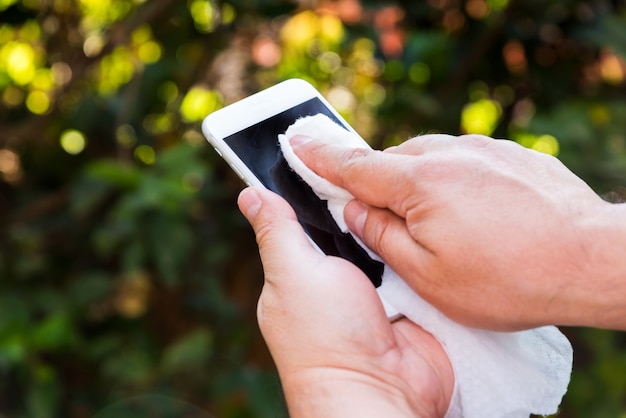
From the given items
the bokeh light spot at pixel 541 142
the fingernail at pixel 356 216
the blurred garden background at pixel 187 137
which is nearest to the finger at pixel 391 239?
the fingernail at pixel 356 216

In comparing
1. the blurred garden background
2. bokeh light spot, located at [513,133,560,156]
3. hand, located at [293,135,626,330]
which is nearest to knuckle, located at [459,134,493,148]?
hand, located at [293,135,626,330]

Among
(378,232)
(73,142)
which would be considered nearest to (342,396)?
(378,232)

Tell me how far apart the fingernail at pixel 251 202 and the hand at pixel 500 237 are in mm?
106

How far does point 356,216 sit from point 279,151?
0.12 metres

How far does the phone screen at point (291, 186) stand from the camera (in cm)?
82

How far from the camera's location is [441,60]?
71.6 inches

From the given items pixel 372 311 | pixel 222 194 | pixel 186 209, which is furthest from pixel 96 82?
pixel 372 311

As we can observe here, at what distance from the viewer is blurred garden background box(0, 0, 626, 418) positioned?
1.43 metres

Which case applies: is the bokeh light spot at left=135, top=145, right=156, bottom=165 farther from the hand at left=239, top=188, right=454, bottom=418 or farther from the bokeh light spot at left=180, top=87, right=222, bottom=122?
the hand at left=239, top=188, right=454, bottom=418

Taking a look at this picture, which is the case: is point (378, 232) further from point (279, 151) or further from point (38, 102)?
point (38, 102)

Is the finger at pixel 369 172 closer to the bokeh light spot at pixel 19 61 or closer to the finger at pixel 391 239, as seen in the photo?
the finger at pixel 391 239

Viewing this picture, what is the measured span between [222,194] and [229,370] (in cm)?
37

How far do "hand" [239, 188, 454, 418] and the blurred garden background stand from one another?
563mm

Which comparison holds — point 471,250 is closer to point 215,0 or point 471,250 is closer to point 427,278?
point 427,278
